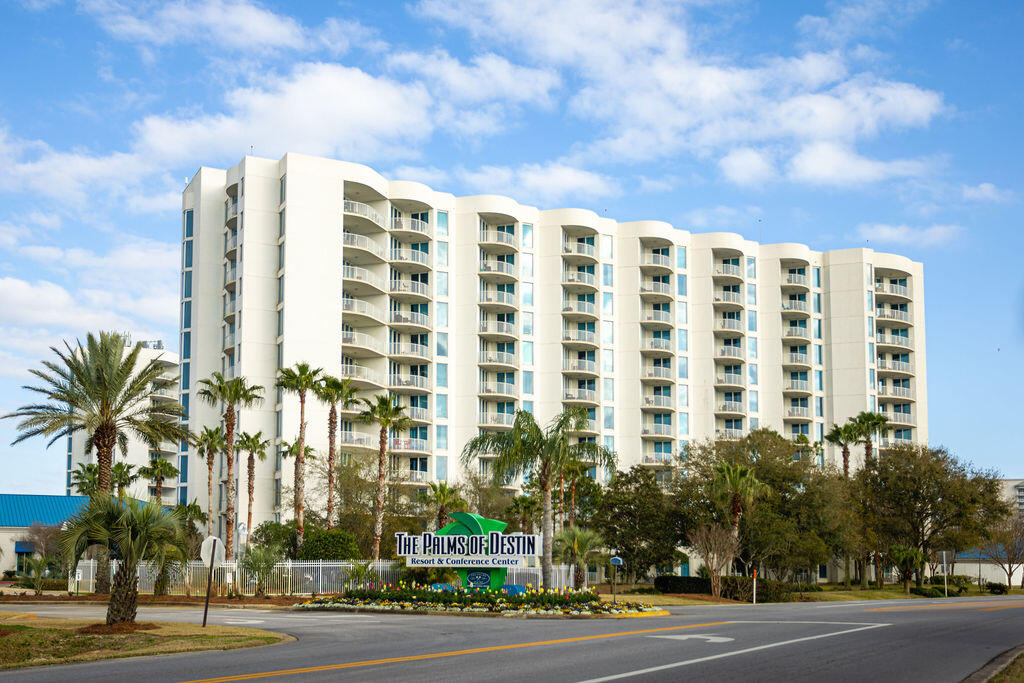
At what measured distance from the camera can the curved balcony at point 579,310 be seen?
317 ft

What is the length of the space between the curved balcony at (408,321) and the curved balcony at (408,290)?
1266mm

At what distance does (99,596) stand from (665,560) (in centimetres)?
3657

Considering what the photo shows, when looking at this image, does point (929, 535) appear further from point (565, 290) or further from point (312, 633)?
point (312, 633)

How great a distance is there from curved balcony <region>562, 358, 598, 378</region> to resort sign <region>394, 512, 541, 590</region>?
180 ft

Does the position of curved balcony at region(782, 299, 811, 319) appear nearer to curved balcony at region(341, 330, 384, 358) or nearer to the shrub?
curved balcony at region(341, 330, 384, 358)

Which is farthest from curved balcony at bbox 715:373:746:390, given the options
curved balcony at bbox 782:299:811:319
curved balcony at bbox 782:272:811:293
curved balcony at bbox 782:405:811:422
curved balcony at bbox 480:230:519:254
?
curved balcony at bbox 480:230:519:254

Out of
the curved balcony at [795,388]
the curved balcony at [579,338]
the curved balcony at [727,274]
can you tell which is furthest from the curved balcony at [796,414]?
the curved balcony at [579,338]

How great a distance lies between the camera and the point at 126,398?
153 feet

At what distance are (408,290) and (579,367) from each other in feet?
60.9

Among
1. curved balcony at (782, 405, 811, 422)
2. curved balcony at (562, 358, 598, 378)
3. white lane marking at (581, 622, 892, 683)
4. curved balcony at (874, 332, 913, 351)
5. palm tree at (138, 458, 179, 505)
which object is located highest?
curved balcony at (874, 332, 913, 351)

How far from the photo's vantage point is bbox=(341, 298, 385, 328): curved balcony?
83312mm

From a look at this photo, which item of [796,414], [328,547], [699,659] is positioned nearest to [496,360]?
[796,414]

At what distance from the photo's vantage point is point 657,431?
98.9m

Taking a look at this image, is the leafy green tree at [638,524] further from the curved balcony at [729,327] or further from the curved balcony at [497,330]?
the curved balcony at [729,327]
